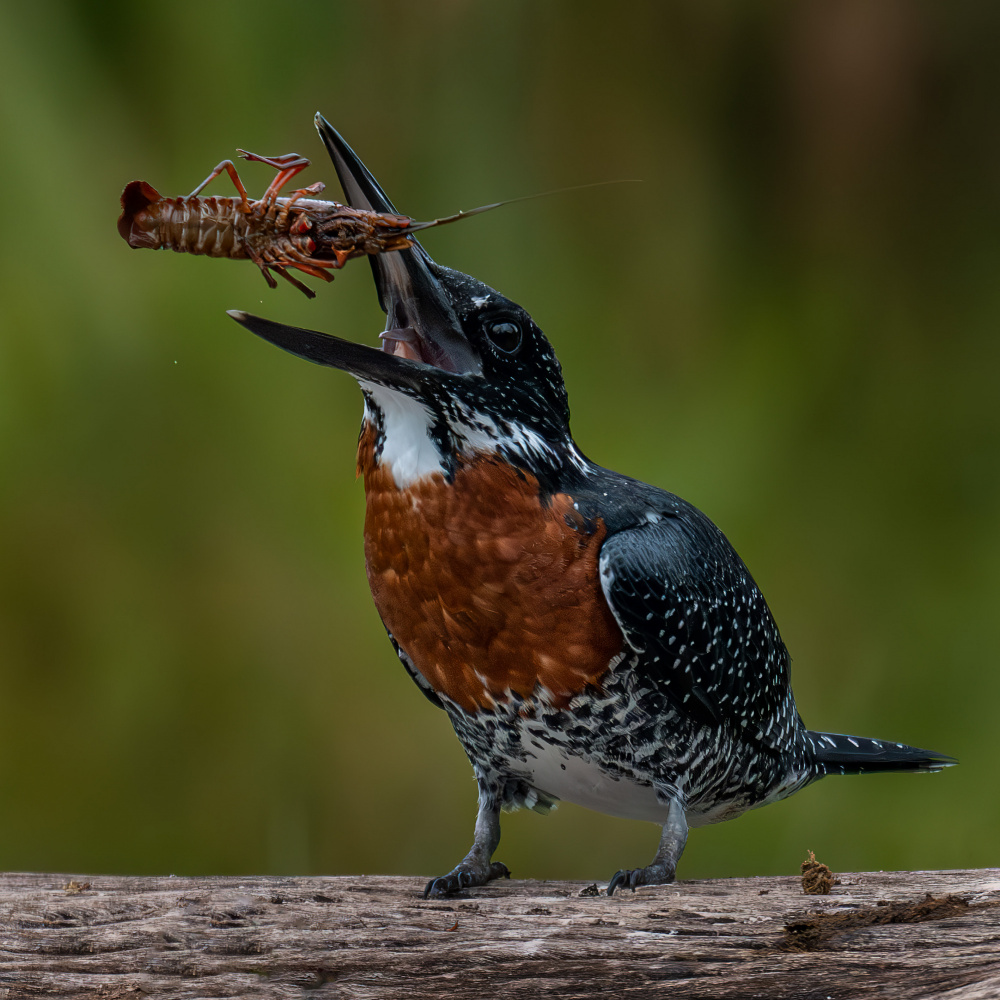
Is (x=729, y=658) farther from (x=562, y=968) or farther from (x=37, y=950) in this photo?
(x=37, y=950)

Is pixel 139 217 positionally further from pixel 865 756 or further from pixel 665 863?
pixel 865 756

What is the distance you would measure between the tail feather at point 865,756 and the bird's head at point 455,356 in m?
1.22

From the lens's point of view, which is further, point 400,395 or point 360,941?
point 400,395

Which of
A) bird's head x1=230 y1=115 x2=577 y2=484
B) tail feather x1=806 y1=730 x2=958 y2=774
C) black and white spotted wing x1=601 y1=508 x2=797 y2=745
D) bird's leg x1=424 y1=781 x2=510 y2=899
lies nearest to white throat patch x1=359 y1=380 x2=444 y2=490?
bird's head x1=230 y1=115 x2=577 y2=484

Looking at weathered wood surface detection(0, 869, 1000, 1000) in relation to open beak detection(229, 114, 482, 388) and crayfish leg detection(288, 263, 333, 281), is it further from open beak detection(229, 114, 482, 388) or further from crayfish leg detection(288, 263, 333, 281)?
crayfish leg detection(288, 263, 333, 281)

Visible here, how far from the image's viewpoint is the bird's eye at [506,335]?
2.28 m

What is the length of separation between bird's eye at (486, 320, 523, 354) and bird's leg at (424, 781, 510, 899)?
104 centimetres

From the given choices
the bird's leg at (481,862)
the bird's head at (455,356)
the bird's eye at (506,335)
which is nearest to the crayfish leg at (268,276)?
the bird's head at (455,356)

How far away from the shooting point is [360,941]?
203 centimetres

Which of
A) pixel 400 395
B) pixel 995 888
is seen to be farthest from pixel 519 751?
pixel 995 888

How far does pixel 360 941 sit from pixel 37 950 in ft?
2.10

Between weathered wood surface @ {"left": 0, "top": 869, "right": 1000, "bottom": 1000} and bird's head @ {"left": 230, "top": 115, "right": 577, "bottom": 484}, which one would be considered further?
bird's head @ {"left": 230, "top": 115, "right": 577, "bottom": 484}

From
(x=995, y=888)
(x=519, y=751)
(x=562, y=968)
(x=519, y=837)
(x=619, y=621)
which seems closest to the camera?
(x=562, y=968)

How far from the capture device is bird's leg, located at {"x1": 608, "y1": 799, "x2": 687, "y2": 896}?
7.24ft
